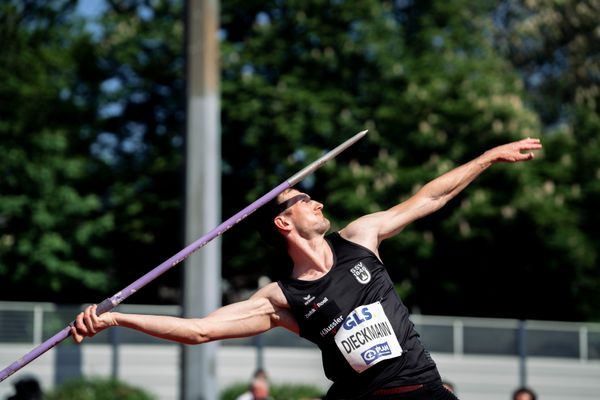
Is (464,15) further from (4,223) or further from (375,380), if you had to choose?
(375,380)

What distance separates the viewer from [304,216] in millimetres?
6852

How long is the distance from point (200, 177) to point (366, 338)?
691 cm

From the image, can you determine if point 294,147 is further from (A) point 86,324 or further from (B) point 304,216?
(A) point 86,324

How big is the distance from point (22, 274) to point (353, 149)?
26.9 ft

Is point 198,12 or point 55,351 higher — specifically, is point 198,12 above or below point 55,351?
above

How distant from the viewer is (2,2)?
1193 inches

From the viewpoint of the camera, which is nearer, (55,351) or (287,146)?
(55,351)

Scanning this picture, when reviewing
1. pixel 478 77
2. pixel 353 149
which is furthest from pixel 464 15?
pixel 353 149

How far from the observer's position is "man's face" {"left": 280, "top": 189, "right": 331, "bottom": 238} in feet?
22.3

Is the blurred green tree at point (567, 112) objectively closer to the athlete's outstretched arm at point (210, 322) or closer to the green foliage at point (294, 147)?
the green foliage at point (294, 147)

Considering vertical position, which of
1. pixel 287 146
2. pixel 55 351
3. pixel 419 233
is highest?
pixel 287 146

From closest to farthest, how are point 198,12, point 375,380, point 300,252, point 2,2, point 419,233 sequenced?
point 375,380 → point 300,252 → point 198,12 → point 419,233 → point 2,2

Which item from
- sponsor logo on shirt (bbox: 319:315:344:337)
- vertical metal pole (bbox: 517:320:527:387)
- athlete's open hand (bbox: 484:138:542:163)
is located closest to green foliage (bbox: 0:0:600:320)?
vertical metal pole (bbox: 517:320:527:387)

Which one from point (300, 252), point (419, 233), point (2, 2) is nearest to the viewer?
point (300, 252)
